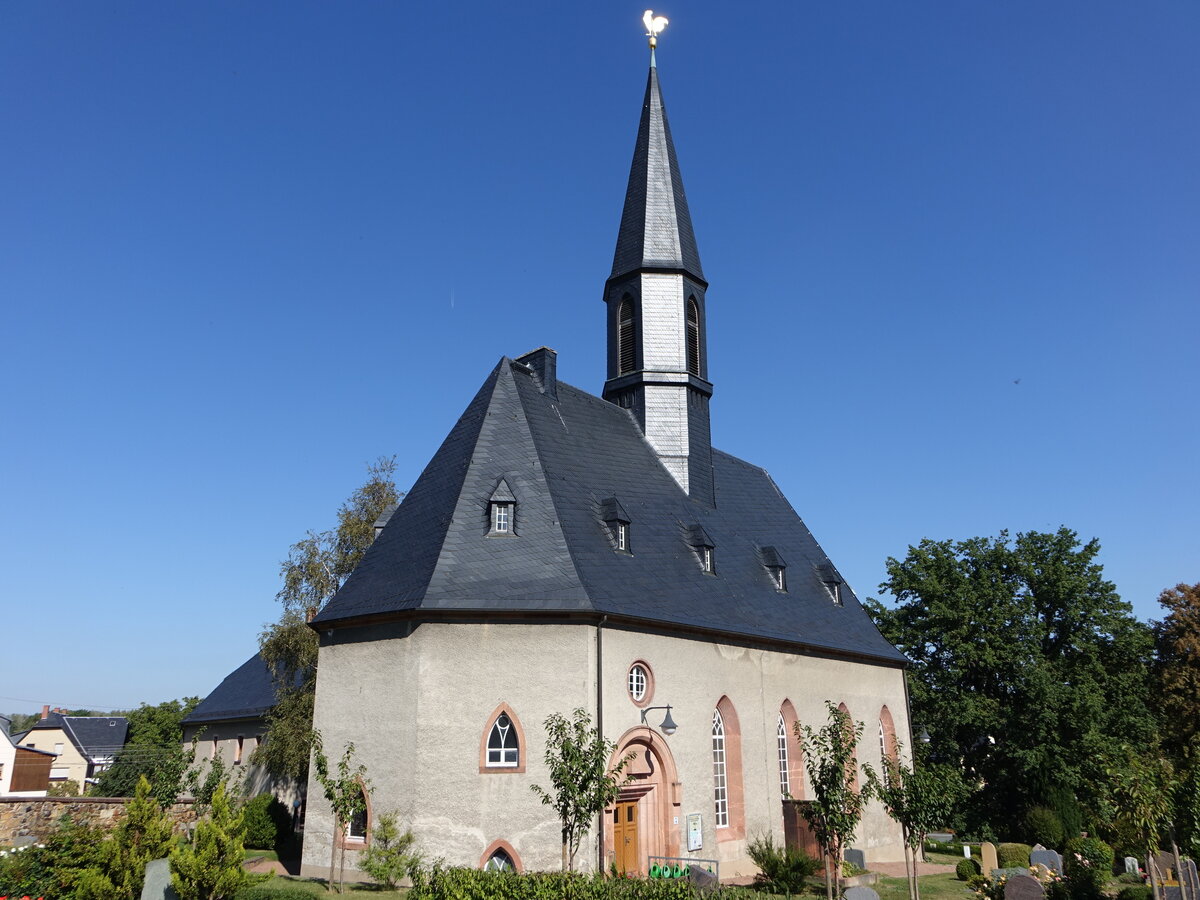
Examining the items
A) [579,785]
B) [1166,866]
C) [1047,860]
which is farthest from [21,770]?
[1166,866]

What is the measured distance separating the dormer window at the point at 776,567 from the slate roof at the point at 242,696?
17.3 m

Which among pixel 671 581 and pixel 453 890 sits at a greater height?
pixel 671 581

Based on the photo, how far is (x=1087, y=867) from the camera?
2122 centimetres

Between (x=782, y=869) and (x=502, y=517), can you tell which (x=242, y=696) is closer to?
(x=502, y=517)

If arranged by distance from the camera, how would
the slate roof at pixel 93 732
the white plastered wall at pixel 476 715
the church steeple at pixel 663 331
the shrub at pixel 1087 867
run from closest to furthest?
the white plastered wall at pixel 476 715
the shrub at pixel 1087 867
the church steeple at pixel 663 331
the slate roof at pixel 93 732

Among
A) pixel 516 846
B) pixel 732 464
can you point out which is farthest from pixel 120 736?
pixel 516 846

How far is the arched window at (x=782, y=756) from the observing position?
24234 mm

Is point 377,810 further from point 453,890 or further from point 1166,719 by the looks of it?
point 1166,719

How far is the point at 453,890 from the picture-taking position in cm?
1360

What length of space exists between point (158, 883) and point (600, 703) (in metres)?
8.44

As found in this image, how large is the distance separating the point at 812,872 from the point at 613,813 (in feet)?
17.0

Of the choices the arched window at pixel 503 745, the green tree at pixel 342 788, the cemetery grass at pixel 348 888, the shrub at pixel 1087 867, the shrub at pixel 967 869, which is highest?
the arched window at pixel 503 745

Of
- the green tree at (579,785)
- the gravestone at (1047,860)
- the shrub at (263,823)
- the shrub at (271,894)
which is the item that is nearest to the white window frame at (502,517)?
the green tree at (579,785)

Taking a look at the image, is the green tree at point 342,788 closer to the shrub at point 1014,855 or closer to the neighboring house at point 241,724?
the neighboring house at point 241,724
